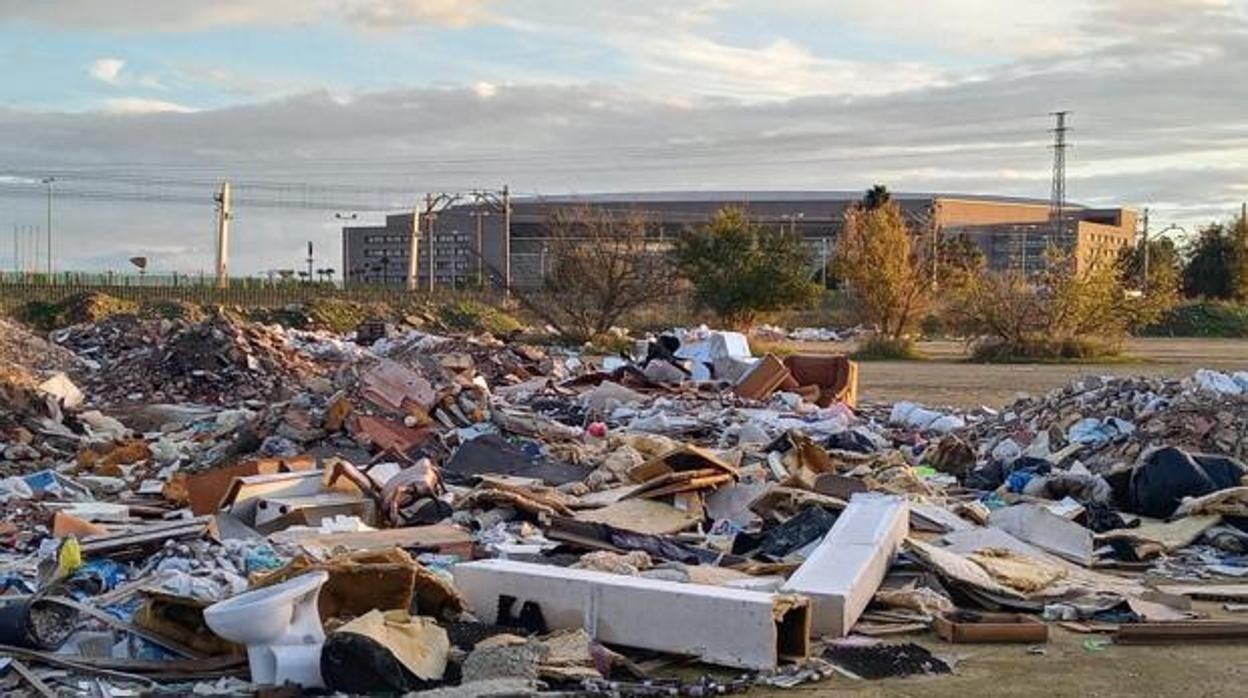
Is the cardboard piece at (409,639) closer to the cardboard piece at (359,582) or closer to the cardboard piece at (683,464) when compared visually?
the cardboard piece at (359,582)

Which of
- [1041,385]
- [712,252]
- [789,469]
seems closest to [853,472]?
[789,469]

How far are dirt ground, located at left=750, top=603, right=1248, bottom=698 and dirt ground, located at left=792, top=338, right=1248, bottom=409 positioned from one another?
561 inches

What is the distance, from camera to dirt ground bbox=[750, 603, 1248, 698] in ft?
20.2

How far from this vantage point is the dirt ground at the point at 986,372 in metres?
23.0

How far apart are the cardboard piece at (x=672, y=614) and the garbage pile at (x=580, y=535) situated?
1 cm

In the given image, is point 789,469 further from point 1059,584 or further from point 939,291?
point 939,291

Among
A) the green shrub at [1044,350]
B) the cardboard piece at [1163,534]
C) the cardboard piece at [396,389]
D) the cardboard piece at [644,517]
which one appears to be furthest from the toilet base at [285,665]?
the green shrub at [1044,350]

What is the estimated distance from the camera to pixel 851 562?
7543mm

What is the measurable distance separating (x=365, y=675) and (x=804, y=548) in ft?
11.3

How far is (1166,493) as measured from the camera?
34.9 ft

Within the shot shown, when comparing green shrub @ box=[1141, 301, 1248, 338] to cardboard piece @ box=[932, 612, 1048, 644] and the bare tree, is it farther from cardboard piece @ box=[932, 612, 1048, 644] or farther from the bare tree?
cardboard piece @ box=[932, 612, 1048, 644]

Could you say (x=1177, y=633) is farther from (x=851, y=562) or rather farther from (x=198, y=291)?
(x=198, y=291)

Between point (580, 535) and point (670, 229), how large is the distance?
46735mm

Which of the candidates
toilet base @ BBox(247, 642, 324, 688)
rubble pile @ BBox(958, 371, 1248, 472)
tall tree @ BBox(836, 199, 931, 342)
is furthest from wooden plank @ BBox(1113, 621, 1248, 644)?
tall tree @ BBox(836, 199, 931, 342)
